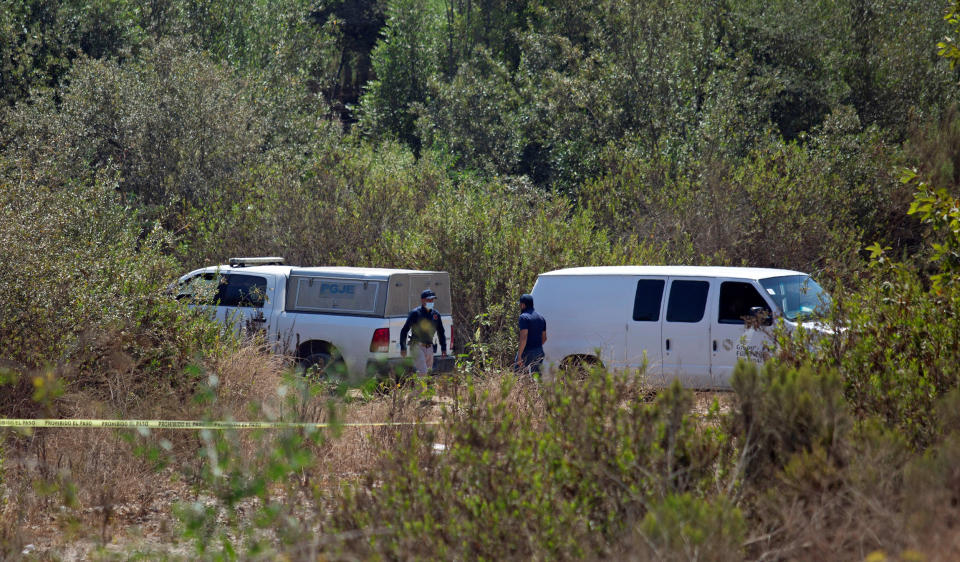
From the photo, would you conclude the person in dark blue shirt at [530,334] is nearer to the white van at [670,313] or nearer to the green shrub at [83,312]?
the white van at [670,313]

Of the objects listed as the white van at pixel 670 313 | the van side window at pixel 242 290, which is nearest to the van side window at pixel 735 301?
the white van at pixel 670 313

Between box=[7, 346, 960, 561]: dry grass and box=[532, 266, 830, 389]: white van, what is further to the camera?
box=[532, 266, 830, 389]: white van

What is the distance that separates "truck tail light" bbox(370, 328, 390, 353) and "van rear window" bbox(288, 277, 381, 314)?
32cm

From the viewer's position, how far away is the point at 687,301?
10570 millimetres

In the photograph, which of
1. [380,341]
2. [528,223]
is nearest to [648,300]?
[380,341]

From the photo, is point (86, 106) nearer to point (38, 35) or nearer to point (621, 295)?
point (38, 35)

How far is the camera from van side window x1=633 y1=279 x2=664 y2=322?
10711 mm

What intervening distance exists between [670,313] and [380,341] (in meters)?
3.50

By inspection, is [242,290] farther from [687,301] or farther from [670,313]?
[687,301]

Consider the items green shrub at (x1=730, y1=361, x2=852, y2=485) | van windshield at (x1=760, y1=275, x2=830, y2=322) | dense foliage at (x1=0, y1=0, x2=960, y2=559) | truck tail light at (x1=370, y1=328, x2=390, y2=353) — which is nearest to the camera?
dense foliage at (x1=0, y1=0, x2=960, y2=559)

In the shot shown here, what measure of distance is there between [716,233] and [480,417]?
12587 mm

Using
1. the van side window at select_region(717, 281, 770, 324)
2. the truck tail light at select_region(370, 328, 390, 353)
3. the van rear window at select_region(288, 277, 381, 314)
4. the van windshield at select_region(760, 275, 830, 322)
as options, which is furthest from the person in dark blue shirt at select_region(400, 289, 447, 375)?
the van windshield at select_region(760, 275, 830, 322)

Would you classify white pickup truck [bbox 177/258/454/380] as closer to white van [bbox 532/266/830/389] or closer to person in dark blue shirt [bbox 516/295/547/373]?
person in dark blue shirt [bbox 516/295/547/373]

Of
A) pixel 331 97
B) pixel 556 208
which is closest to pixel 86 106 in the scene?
pixel 556 208
